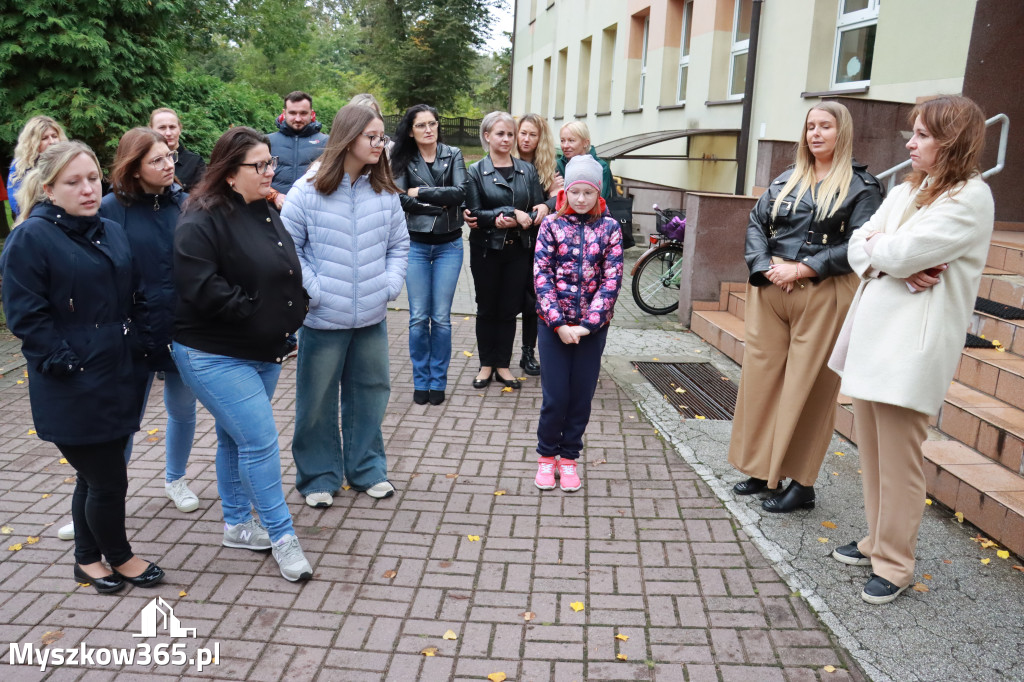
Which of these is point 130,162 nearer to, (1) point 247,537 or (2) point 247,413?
(2) point 247,413

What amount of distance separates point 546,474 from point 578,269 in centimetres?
123

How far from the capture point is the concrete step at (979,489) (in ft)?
13.2

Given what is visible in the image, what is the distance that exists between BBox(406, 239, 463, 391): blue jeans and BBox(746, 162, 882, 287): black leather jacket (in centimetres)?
249

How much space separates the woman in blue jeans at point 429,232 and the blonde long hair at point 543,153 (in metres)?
0.70

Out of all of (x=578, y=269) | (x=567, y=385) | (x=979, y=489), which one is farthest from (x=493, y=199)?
(x=979, y=489)

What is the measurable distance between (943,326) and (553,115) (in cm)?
2305

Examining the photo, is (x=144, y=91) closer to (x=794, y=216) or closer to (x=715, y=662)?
(x=794, y=216)

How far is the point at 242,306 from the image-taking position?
11.4 feet

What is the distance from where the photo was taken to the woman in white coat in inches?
129

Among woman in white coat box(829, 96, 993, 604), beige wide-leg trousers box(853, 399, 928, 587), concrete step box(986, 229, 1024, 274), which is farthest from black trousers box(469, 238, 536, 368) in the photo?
concrete step box(986, 229, 1024, 274)

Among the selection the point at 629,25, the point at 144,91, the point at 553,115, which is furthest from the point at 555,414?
the point at 553,115

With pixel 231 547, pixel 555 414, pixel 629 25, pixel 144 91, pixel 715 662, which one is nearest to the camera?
pixel 715 662

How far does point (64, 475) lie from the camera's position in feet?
16.1

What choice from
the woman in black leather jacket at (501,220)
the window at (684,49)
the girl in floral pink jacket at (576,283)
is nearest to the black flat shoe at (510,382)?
the woman in black leather jacket at (501,220)
